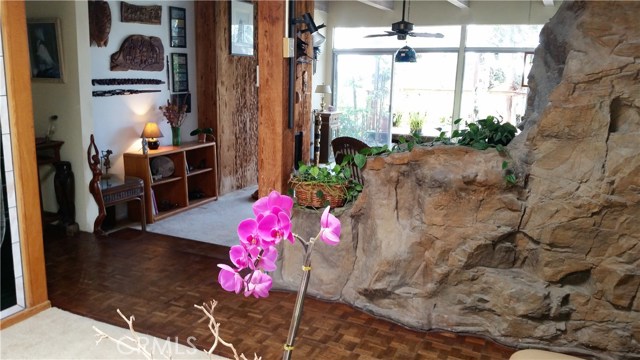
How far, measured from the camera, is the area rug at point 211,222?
4961mm

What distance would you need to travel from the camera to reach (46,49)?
462 cm

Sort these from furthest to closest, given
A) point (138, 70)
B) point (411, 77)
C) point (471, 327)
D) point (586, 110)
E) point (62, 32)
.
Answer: point (411, 77) → point (138, 70) → point (62, 32) → point (471, 327) → point (586, 110)

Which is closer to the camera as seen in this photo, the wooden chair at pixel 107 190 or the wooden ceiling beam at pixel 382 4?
the wooden chair at pixel 107 190

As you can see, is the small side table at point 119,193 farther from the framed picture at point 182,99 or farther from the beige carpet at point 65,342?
the beige carpet at point 65,342

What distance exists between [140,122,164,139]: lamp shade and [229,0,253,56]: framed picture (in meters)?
1.61

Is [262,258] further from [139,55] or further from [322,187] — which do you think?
[139,55]

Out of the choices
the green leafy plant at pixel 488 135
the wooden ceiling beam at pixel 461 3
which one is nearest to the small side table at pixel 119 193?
the green leafy plant at pixel 488 135

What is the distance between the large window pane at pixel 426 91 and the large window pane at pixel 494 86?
27cm

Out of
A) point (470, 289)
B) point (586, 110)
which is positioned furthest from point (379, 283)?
point (586, 110)

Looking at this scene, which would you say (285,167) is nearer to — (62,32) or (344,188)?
(344,188)

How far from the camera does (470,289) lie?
3.17 m

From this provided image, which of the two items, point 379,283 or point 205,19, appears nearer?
point 379,283

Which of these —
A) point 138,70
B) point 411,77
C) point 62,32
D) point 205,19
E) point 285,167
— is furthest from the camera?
point 411,77

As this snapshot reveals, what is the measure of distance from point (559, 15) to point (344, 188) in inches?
73.0
